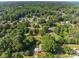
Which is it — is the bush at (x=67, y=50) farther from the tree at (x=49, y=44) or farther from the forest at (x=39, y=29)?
the tree at (x=49, y=44)

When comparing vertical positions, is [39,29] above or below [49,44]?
above

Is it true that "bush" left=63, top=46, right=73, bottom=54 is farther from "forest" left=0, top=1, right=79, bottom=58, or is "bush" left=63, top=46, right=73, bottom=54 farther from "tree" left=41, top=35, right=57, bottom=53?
"tree" left=41, top=35, right=57, bottom=53

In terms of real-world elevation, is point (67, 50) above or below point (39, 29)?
below

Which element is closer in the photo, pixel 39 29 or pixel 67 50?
pixel 67 50

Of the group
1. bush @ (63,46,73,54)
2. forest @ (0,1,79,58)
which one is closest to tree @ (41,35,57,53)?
forest @ (0,1,79,58)

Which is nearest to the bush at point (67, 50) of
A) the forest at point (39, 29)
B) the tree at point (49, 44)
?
the forest at point (39, 29)

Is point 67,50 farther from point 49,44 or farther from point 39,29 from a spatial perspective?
point 39,29

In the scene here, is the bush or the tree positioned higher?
the tree

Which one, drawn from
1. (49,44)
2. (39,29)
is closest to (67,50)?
(49,44)

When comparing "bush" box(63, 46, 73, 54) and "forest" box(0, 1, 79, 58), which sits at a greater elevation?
"forest" box(0, 1, 79, 58)

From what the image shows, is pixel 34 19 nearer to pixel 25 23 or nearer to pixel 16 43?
pixel 25 23
